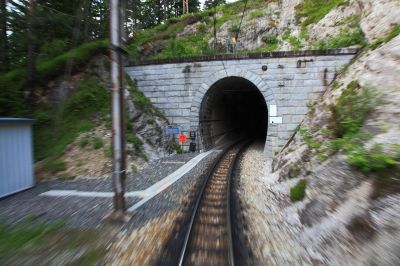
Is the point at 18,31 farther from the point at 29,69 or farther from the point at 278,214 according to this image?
the point at 278,214

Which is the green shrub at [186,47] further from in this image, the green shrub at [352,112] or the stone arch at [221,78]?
the green shrub at [352,112]

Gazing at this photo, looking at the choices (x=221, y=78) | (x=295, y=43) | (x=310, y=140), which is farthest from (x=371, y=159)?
(x=295, y=43)

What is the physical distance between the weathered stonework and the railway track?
742 centimetres

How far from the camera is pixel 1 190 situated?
25.6ft

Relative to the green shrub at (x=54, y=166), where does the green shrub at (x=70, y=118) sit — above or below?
above

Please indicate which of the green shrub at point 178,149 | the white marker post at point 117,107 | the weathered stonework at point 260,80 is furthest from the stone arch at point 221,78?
the white marker post at point 117,107

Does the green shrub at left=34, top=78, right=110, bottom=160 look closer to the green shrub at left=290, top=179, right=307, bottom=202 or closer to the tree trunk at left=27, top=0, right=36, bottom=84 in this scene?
the tree trunk at left=27, top=0, right=36, bottom=84

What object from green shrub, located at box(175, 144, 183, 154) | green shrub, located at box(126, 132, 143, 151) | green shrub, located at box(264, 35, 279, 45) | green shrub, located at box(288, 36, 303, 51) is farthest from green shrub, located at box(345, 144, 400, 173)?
green shrub, located at box(264, 35, 279, 45)

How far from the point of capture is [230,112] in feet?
80.9

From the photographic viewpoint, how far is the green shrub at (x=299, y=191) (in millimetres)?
6473

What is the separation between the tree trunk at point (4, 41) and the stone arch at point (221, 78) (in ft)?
37.8

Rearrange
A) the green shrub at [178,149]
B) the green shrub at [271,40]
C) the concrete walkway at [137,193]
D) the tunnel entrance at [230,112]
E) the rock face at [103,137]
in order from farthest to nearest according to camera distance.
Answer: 1. the green shrub at [271,40]
2. the tunnel entrance at [230,112]
3. the green shrub at [178,149]
4. the rock face at [103,137]
5. the concrete walkway at [137,193]

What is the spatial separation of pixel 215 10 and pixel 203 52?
9.46 metres

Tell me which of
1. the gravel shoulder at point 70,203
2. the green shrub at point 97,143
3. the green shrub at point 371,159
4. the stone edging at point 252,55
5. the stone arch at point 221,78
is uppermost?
the stone edging at point 252,55
